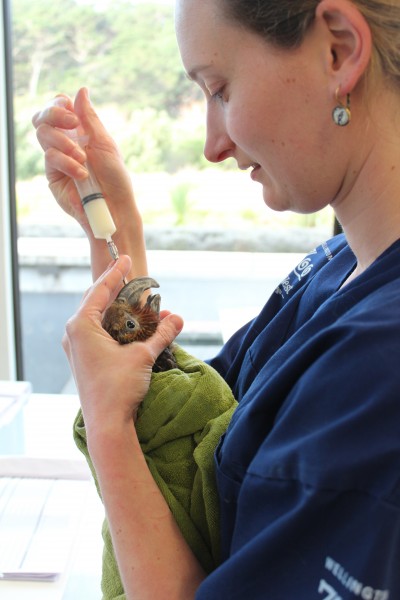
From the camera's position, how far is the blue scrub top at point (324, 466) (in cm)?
60

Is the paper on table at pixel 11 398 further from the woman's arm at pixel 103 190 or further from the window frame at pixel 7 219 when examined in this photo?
the window frame at pixel 7 219

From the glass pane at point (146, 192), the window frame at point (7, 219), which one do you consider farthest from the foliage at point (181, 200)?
the window frame at point (7, 219)

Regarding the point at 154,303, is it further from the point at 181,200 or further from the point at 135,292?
the point at 181,200

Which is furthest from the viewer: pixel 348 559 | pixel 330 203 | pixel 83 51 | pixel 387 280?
pixel 83 51

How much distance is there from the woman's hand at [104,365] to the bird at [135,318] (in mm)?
13

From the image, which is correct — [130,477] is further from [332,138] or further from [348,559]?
[332,138]

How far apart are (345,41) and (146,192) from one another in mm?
2025

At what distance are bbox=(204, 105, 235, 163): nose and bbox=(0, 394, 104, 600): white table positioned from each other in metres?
0.65

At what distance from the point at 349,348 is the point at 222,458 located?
0.73 feet

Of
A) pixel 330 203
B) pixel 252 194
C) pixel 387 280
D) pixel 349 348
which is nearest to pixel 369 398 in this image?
pixel 349 348

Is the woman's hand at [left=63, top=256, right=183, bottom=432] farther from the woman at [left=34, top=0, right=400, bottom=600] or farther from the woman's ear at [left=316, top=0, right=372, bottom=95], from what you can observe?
the woman's ear at [left=316, top=0, right=372, bottom=95]

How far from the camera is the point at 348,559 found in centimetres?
61

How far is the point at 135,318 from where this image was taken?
94 centimetres

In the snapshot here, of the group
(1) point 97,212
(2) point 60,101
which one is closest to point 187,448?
(1) point 97,212
